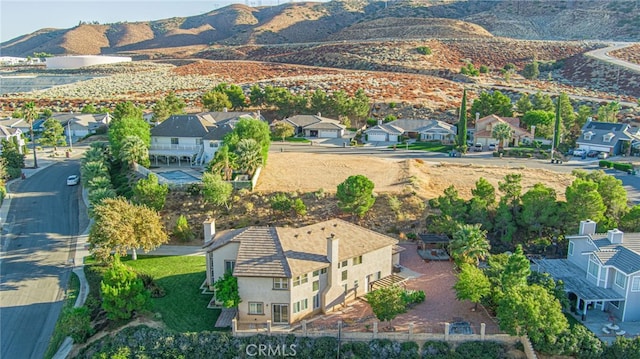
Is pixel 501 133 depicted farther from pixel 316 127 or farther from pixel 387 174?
pixel 316 127

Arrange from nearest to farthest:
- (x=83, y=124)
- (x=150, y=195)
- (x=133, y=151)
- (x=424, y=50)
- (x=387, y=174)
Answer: (x=150, y=195) → (x=387, y=174) → (x=133, y=151) → (x=83, y=124) → (x=424, y=50)

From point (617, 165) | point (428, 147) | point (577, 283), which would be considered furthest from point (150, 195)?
point (617, 165)

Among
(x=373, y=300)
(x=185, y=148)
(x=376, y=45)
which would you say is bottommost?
(x=373, y=300)

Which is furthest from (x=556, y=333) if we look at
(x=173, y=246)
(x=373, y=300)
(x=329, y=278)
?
(x=173, y=246)

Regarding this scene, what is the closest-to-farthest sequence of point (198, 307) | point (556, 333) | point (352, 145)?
point (556, 333), point (198, 307), point (352, 145)

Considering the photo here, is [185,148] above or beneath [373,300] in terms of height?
above

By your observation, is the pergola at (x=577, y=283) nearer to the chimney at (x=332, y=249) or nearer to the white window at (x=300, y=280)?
the chimney at (x=332, y=249)

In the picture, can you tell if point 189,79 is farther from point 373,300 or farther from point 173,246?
point 373,300
